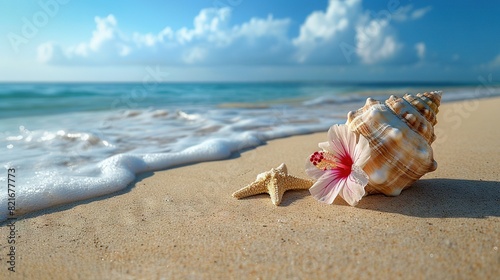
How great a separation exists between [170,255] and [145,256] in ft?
0.52

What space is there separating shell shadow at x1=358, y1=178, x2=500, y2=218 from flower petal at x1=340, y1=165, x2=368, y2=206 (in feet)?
0.67

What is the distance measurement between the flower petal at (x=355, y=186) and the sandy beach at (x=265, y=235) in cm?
14

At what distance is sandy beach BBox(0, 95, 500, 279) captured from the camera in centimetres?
198

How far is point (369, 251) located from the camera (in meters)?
2.09

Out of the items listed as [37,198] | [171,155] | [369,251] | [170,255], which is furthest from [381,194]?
[37,198]

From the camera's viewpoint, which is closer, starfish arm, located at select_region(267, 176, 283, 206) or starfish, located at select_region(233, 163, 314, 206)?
starfish arm, located at select_region(267, 176, 283, 206)

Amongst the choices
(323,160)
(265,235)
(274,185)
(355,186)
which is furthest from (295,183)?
(265,235)

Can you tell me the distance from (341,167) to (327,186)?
0.19 m

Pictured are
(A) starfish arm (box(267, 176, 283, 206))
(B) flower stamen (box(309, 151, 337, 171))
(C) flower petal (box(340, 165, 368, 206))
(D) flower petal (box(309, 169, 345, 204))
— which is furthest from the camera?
(A) starfish arm (box(267, 176, 283, 206))

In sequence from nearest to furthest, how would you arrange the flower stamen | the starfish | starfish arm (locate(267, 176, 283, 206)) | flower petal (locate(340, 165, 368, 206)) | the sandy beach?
the sandy beach
flower petal (locate(340, 165, 368, 206))
the flower stamen
starfish arm (locate(267, 176, 283, 206))
the starfish

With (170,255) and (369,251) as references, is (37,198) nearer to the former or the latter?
(170,255)

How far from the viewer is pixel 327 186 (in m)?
2.66

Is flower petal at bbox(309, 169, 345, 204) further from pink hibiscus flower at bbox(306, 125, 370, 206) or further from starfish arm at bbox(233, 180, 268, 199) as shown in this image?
starfish arm at bbox(233, 180, 268, 199)

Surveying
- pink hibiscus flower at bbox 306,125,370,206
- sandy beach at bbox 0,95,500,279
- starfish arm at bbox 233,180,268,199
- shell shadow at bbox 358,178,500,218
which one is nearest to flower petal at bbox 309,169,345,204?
pink hibiscus flower at bbox 306,125,370,206
